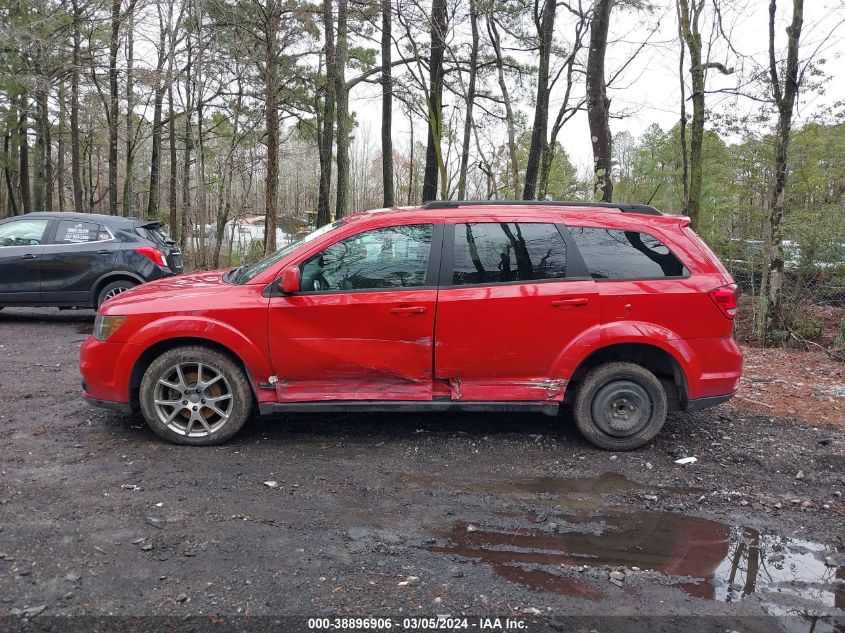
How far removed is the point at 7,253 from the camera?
30.3ft

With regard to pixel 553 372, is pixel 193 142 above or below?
above

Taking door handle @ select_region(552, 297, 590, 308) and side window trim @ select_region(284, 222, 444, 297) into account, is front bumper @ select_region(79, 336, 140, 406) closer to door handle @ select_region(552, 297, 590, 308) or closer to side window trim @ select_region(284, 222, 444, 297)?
side window trim @ select_region(284, 222, 444, 297)

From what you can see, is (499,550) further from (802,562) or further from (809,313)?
(809,313)

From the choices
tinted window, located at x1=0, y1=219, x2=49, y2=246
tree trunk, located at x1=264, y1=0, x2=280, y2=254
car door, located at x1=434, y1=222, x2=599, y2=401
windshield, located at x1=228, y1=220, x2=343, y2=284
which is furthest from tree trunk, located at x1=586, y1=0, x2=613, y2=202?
tinted window, located at x1=0, y1=219, x2=49, y2=246

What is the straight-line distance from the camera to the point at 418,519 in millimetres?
3568

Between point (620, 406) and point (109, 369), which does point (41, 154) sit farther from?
point (620, 406)

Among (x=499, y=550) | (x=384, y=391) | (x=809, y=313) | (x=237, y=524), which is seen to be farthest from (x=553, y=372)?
(x=809, y=313)

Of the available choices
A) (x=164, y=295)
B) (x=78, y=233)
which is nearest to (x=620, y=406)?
(x=164, y=295)

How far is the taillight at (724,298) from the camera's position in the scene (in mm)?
4547

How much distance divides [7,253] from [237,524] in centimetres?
818

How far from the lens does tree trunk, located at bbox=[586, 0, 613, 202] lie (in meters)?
11.2

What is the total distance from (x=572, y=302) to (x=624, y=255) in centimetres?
59

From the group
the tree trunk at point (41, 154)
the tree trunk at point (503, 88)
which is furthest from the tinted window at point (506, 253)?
the tree trunk at point (41, 154)

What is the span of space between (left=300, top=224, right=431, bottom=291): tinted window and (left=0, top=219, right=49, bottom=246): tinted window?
7.05m
